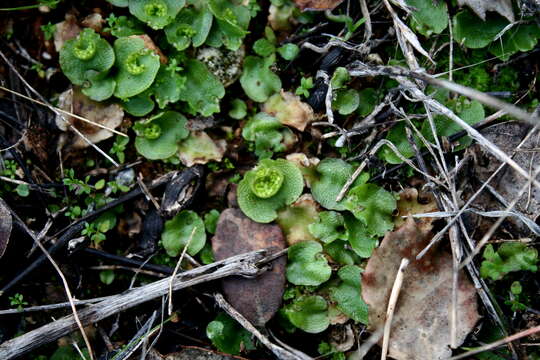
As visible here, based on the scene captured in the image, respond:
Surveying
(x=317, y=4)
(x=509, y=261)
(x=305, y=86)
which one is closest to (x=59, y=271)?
(x=305, y=86)

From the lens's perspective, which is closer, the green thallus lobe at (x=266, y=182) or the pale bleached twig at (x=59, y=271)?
the pale bleached twig at (x=59, y=271)

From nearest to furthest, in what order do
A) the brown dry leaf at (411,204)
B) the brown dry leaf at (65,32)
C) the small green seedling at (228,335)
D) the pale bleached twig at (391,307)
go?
the pale bleached twig at (391,307) → the small green seedling at (228,335) → the brown dry leaf at (411,204) → the brown dry leaf at (65,32)

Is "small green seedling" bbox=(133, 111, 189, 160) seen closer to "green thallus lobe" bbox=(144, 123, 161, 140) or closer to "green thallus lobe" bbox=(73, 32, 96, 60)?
"green thallus lobe" bbox=(144, 123, 161, 140)

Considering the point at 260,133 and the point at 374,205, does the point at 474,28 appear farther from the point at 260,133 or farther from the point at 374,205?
the point at 260,133

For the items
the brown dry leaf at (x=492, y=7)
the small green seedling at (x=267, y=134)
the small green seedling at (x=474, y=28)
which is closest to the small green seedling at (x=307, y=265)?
the small green seedling at (x=267, y=134)

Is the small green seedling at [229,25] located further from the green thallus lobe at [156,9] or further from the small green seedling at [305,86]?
the small green seedling at [305,86]

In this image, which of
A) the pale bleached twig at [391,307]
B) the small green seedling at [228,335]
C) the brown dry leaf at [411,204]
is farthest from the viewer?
the brown dry leaf at [411,204]
